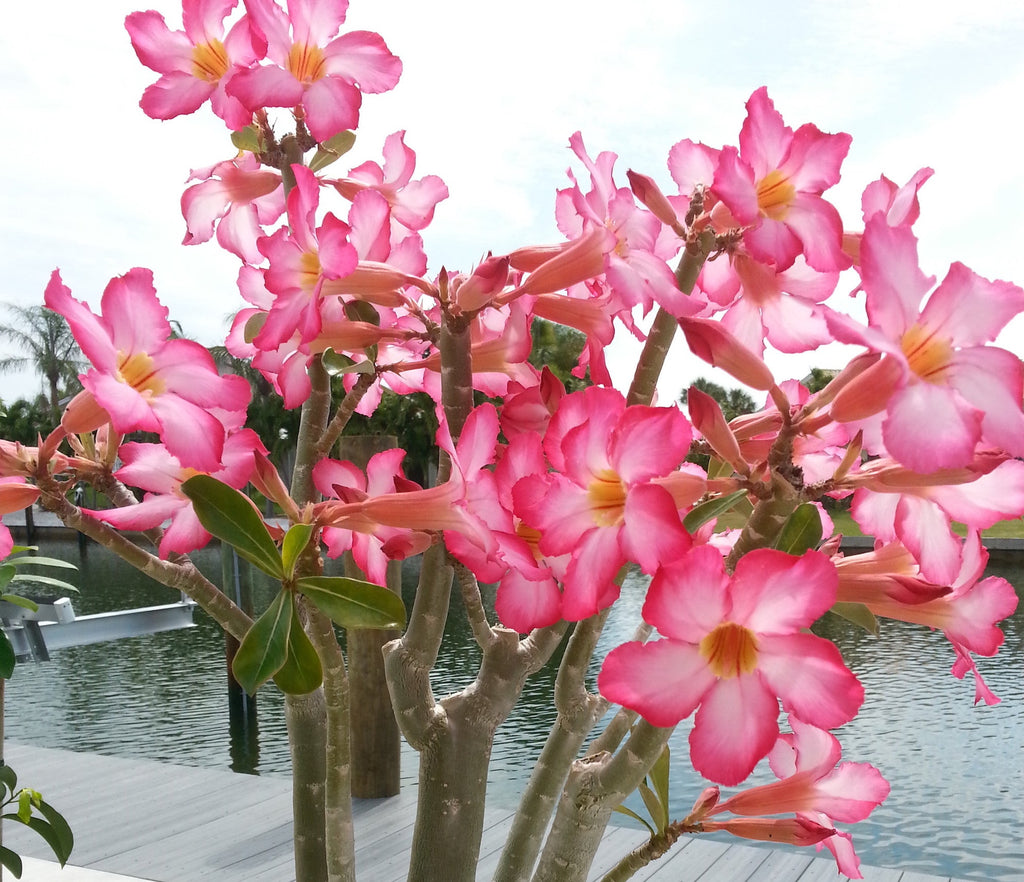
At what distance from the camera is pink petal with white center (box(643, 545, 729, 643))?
39 centimetres

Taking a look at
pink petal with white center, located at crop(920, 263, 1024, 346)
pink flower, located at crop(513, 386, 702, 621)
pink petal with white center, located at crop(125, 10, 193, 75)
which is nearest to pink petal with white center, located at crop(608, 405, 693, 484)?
pink flower, located at crop(513, 386, 702, 621)

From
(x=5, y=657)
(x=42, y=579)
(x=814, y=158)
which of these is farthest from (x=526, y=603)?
(x=42, y=579)

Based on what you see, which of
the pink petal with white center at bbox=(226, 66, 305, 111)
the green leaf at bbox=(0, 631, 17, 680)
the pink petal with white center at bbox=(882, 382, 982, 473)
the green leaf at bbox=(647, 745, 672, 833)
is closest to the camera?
the pink petal with white center at bbox=(882, 382, 982, 473)

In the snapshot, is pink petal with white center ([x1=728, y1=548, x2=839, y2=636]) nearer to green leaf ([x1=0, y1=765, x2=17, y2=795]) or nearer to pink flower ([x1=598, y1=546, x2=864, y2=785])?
pink flower ([x1=598, y1=546, x2=864, y2=785])

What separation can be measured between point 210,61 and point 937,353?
0.49 metres

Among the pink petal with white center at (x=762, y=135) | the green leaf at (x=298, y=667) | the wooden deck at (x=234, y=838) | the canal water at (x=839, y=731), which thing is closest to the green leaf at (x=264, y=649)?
the green leaf at (x=298, y=667)

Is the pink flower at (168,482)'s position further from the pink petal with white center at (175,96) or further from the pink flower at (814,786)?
the pink flower at (814,786)

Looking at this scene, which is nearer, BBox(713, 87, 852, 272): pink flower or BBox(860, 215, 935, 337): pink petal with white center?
BBox(860, 215, 935, 337): pink petal with white center

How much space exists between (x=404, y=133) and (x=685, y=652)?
0.47m

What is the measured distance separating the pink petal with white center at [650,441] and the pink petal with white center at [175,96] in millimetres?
398

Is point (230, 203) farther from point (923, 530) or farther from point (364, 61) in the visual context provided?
point (923, 530)

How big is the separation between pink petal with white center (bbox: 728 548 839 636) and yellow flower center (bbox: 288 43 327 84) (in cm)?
39

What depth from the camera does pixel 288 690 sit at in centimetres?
54

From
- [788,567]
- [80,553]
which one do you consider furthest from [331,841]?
[80,553]
